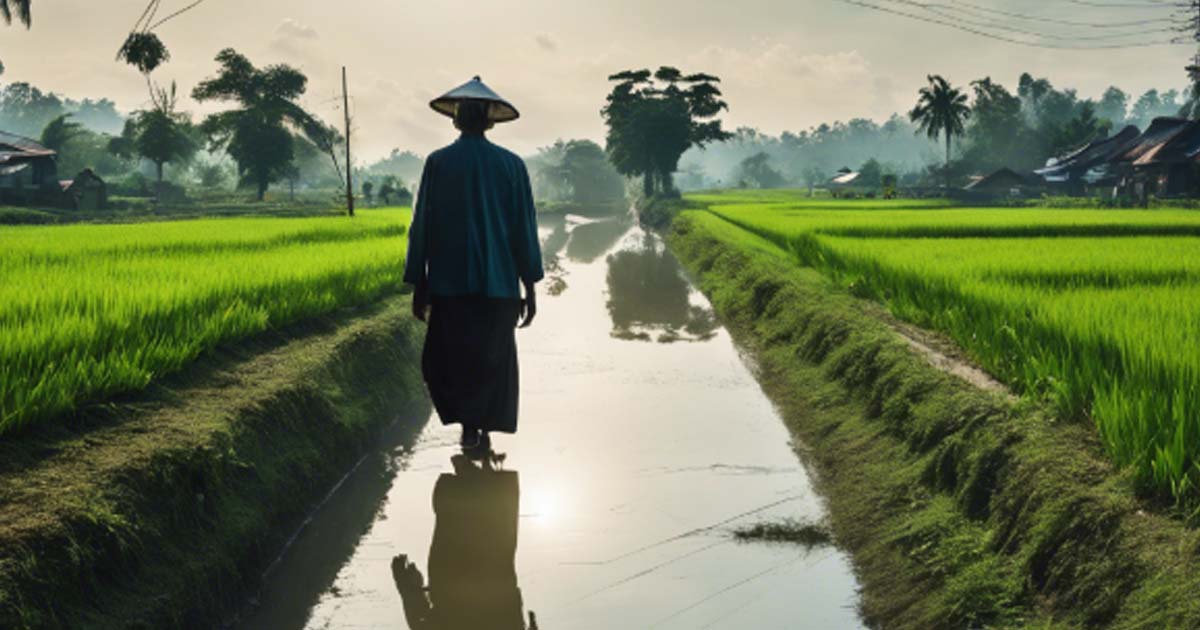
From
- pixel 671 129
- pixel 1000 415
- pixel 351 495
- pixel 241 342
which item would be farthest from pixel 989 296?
pixel 671 129

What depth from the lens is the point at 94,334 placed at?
4.96 meters

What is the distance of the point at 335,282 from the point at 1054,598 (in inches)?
270

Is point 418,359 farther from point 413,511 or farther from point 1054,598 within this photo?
point 1054,598

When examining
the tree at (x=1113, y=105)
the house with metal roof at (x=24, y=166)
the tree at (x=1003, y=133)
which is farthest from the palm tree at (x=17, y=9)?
the tree at (x=1113, y=105)

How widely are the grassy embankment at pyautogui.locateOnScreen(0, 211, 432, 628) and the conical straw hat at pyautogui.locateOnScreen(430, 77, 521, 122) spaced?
173 centimetres

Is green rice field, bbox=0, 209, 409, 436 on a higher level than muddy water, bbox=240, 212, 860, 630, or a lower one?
higher

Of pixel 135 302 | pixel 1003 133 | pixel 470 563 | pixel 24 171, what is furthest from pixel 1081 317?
pixel 1003 133

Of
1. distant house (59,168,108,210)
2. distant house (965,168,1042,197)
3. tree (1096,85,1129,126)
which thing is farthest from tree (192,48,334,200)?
tree (1096,85,1129,126)

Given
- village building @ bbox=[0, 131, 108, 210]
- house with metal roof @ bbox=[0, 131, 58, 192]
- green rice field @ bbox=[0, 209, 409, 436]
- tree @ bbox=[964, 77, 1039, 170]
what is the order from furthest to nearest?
tree @ bbox=[964, 77, 1039, 170] < house with metal roof @ bbox=[0, 131, 58, 192] < village building @ bbox=[0, 131, 108, 210] < green rice field @ bbox=[0, 209, 409, 436]

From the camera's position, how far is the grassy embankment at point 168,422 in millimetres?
3209

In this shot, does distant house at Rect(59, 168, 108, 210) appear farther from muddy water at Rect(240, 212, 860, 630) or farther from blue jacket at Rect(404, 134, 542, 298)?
blue jacket at Rect(404, 134, 542, 298)

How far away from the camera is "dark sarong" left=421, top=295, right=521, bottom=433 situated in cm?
548

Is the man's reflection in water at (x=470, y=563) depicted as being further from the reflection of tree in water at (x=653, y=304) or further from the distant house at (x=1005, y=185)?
the distant house at (x=1005, y=185)

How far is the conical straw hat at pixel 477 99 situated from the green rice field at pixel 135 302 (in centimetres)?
185
